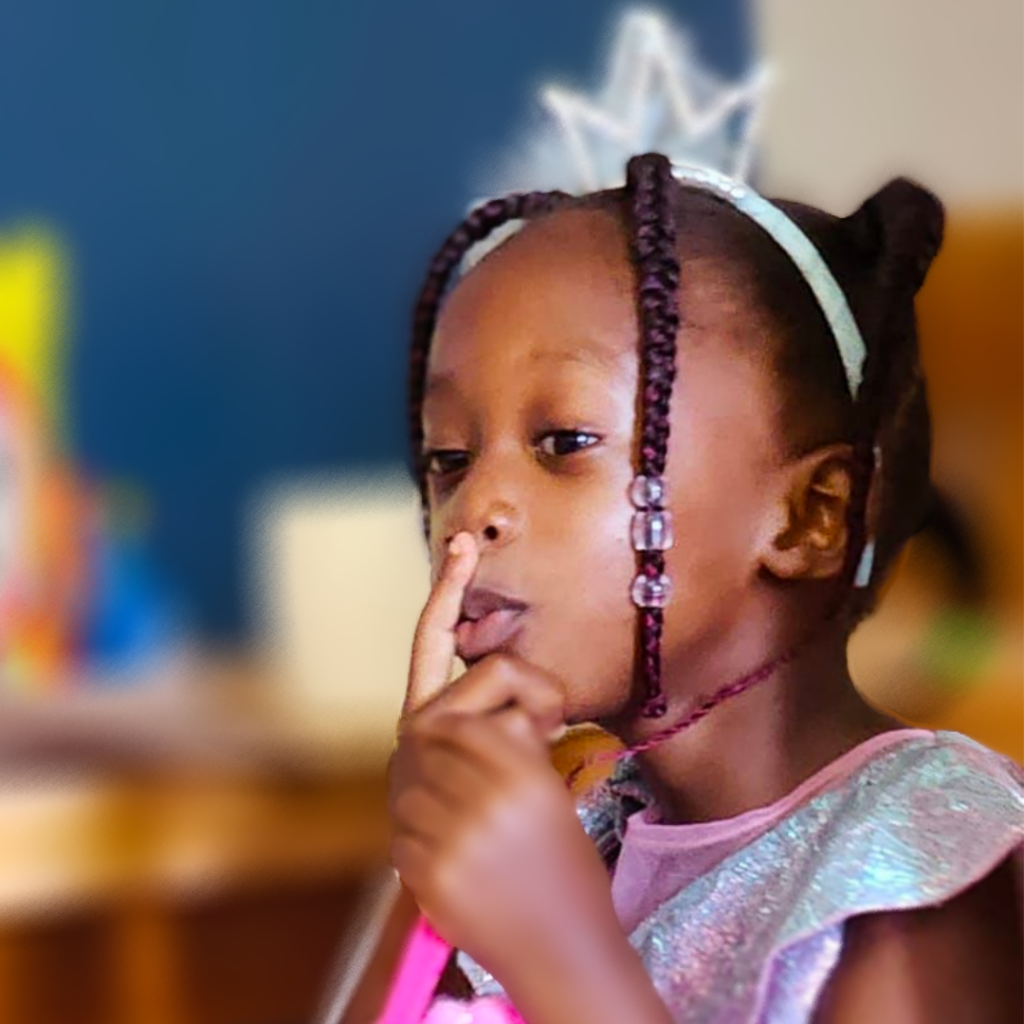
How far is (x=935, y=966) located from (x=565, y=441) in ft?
0.61

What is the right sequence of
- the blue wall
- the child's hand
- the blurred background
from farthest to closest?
the blue wall → the blurred background → the child's hand

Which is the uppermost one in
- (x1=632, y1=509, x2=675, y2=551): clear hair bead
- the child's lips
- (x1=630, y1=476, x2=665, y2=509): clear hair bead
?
(x1=630, y1=476, x2=665, y2=509): clear hair bead

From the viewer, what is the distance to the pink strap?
0.42 meters

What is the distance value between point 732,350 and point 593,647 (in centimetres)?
10

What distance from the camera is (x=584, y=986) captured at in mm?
383

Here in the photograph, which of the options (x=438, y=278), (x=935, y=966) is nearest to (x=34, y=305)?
(x=438, y=278)

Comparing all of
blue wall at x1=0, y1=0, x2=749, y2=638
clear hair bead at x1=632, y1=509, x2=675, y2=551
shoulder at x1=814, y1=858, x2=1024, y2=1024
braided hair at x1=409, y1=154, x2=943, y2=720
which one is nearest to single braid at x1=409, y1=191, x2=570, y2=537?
braided hair at x1=409, y1=154, x2=943, y2=720

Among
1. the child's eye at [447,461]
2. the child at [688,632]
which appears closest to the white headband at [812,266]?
the child at [688,632]

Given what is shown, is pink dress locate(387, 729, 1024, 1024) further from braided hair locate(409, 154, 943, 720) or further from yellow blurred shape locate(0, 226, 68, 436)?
yellow blurred shape locate(0, 226, 68, 436)

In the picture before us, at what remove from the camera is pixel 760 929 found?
1.40ft

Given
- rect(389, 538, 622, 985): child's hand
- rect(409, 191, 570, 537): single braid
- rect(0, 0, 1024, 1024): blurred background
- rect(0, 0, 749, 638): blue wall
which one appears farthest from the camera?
rect(0, 0, 749, 638): blue wall

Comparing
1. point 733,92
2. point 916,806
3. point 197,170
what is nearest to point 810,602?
point 916,806

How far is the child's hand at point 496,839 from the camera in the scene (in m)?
0.38

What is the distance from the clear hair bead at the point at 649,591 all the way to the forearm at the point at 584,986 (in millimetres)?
102
